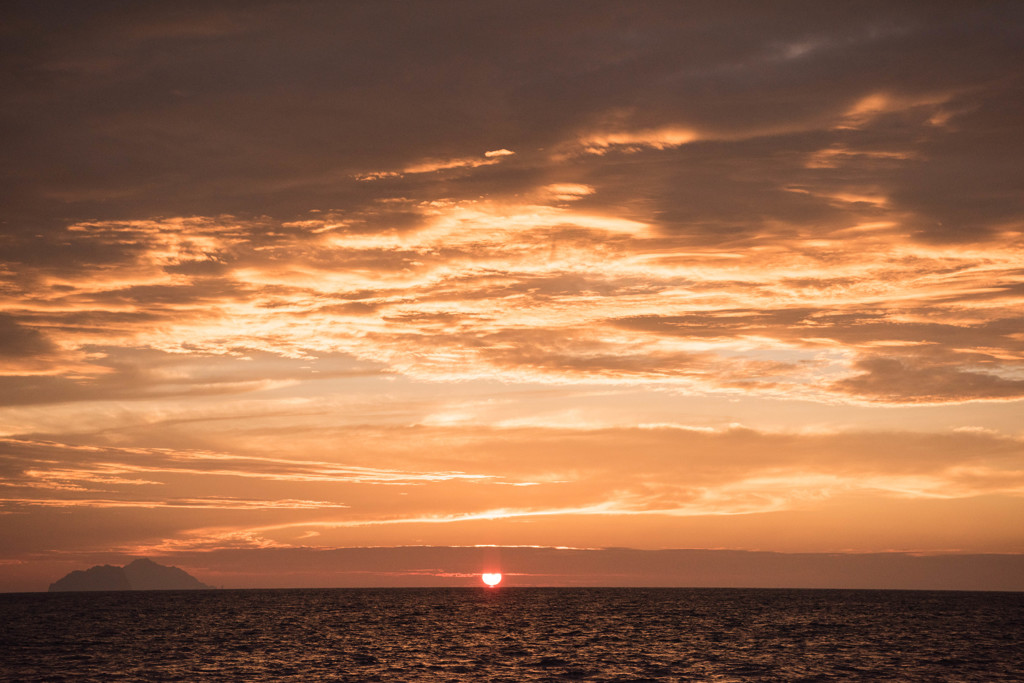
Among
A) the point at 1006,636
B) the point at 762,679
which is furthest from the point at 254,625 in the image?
the point at 1006,636

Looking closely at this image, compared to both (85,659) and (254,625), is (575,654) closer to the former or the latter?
(85,659)

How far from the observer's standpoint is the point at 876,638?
11031 centimetres

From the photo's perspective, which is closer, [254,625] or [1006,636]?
[1006,636]

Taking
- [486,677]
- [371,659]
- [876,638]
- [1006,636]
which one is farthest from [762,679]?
[1006,636]

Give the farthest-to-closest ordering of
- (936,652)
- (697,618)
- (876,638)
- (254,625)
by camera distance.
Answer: (697,618) < (254,625) < (876,638) < (936,652)

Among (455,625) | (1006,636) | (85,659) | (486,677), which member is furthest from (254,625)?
(1006,636)

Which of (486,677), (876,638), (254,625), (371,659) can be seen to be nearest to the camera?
(486,677)

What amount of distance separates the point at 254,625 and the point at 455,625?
29953mm

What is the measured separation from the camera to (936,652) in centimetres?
9200

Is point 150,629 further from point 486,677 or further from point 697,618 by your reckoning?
point 697,618

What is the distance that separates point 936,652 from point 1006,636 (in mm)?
34315

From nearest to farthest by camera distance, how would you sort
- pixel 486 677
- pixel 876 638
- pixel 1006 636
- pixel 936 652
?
1. pixel 486 677
2. pixel 936 652
3. pixel 876 638
4. pixel 1006 636

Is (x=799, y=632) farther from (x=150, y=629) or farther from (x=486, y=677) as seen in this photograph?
(x=150, y=629)

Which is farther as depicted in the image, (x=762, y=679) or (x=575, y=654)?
(x=575, y=654)
